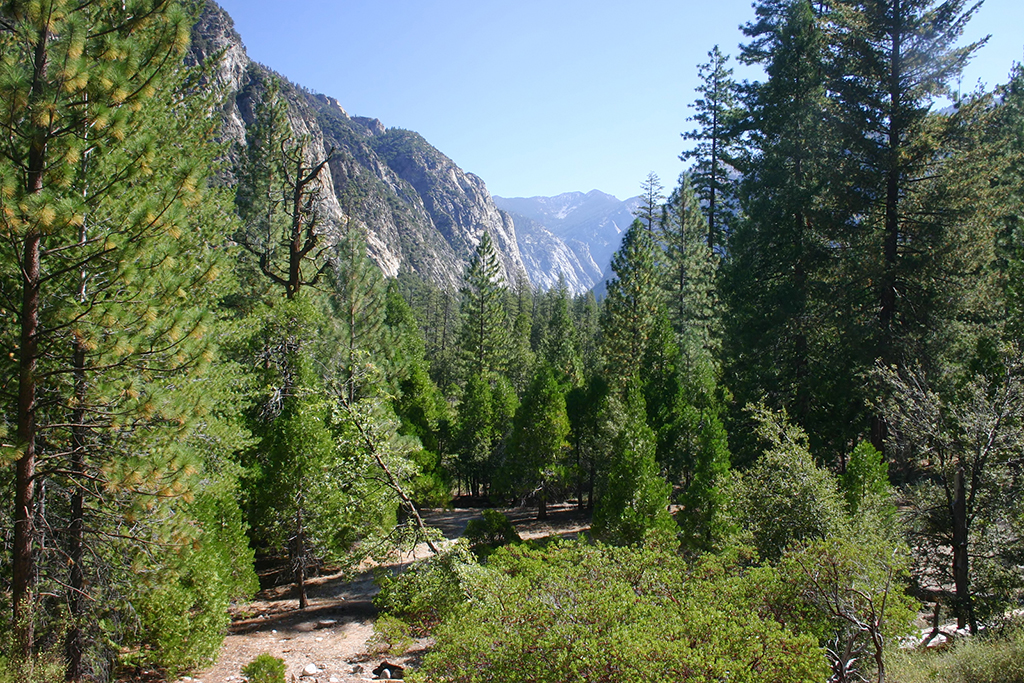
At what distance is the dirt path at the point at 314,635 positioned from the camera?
10.0 m

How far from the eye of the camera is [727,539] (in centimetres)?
1262

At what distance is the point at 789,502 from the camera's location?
10.7 metres

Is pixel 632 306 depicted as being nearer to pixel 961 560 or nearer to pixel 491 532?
pixel 491 532

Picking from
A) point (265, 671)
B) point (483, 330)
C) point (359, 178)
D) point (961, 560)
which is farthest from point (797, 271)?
point (359, 178)

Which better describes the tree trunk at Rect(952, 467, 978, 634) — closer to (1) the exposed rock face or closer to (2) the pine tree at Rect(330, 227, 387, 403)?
→ (2) the pine tree at Rect(330, 227, 387, 403)

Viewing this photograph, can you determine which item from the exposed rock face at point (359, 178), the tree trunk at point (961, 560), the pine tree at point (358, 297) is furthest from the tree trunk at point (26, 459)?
the exposed rock face at point (359, 178)

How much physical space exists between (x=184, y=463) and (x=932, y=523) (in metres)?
12.8

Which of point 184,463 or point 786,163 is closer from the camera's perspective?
point 184,463

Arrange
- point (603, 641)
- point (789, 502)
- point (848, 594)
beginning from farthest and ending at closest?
point (789, 502) → point (848, 594) → point (603, 641)

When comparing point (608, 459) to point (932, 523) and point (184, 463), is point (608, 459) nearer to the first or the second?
point (932, 523)

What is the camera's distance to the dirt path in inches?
395

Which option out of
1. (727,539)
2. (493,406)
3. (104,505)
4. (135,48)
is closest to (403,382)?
(493,406)

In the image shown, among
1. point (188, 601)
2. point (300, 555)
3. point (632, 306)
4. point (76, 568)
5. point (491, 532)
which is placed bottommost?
point (300, 555)

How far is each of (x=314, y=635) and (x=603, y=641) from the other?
9.59m
